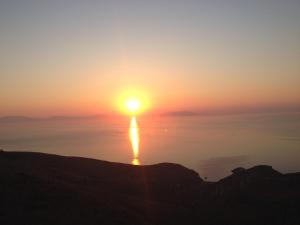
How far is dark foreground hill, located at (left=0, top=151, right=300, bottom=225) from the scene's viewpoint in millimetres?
26344

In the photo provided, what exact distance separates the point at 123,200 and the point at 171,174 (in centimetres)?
2231

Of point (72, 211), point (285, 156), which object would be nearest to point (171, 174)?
point (72, 211)

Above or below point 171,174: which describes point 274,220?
below

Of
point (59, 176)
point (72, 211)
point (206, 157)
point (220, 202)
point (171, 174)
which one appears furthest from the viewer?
point (206, 157)

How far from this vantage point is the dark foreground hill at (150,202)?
26.3 m

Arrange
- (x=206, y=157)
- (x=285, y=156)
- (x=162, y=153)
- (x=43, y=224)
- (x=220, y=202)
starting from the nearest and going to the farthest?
1. (x=43, y=224)
2. (x=220, y=202)
3. (x=285, y=156)
4. (x=206, y=157)
5. (x=162, y=153)

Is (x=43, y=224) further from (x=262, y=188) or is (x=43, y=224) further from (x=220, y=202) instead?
(x=262, y=188)

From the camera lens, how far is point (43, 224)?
76.8ft

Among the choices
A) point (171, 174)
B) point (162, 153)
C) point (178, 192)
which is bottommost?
point (178, 192)

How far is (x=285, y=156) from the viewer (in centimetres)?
11775

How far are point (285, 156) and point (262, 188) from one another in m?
88.0

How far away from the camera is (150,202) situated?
125 feet

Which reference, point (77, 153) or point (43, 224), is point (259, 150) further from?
point (43, 224)

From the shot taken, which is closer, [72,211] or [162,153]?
[72,211]
